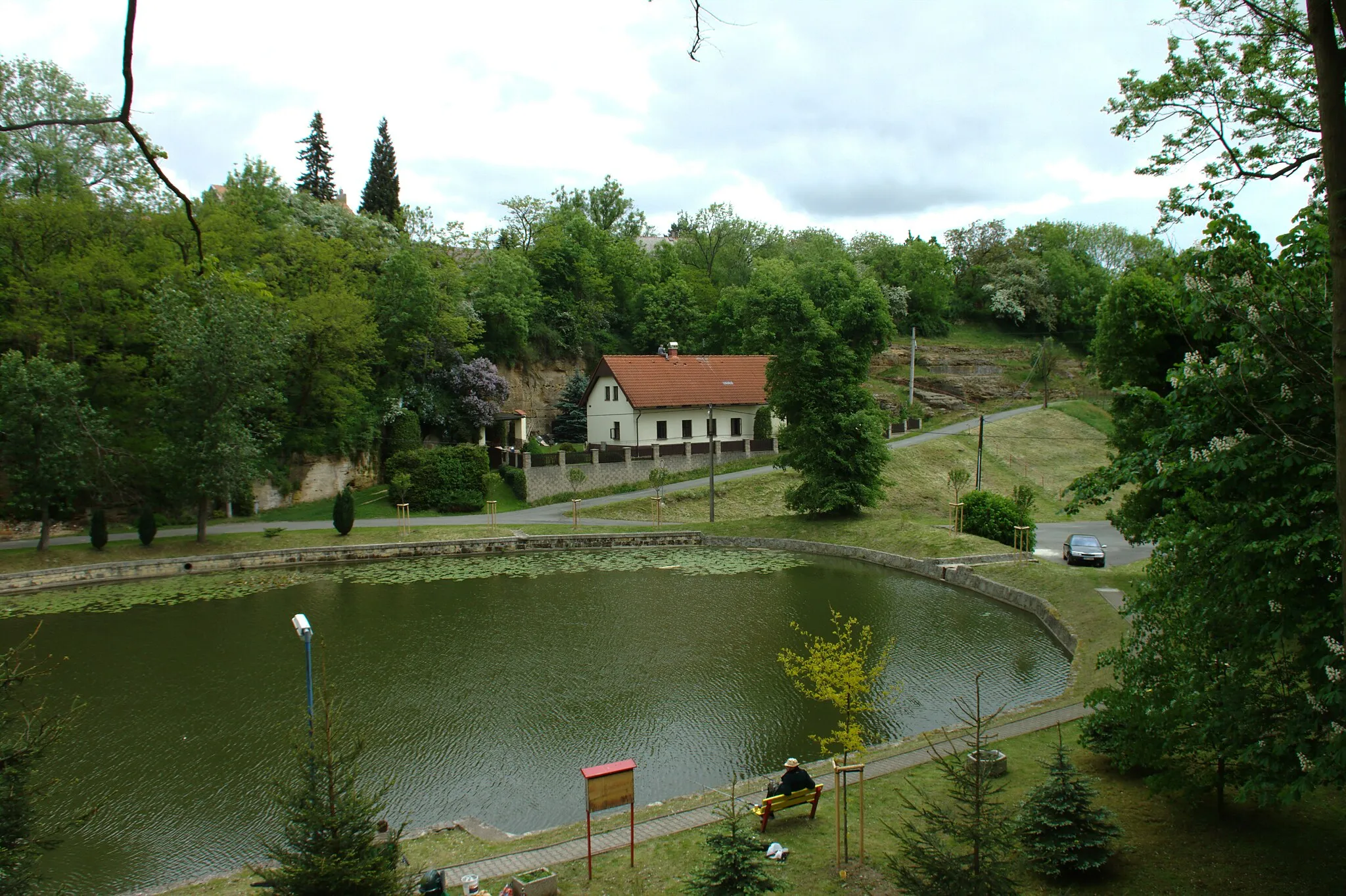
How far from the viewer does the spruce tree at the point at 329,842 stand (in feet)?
21.4

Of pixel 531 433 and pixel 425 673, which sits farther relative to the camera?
pixel 531 433

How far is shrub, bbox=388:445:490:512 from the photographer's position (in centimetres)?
3669

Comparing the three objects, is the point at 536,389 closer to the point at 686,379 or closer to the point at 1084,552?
the point at 686,379

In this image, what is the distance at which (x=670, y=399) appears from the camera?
4391 cm

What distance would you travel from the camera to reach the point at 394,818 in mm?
11328

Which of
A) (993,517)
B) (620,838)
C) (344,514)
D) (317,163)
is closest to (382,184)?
(317,163)

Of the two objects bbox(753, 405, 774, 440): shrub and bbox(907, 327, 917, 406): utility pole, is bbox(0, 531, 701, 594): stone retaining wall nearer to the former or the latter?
bbox(753, 405, 774, 440): shrub

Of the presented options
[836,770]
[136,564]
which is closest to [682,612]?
[836,770]

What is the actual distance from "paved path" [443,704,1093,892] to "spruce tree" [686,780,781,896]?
2.31 meters

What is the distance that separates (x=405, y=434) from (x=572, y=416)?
11.4m

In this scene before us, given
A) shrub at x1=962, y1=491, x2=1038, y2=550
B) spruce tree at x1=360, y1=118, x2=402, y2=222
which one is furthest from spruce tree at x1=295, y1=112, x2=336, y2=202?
shrub at x1=962, y1=491, x2=1038, y2=550

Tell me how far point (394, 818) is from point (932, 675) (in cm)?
1043

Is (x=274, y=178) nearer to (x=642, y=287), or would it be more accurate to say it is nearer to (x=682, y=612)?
(x=642, y=287)

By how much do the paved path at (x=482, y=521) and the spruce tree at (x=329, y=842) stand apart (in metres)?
26.9
